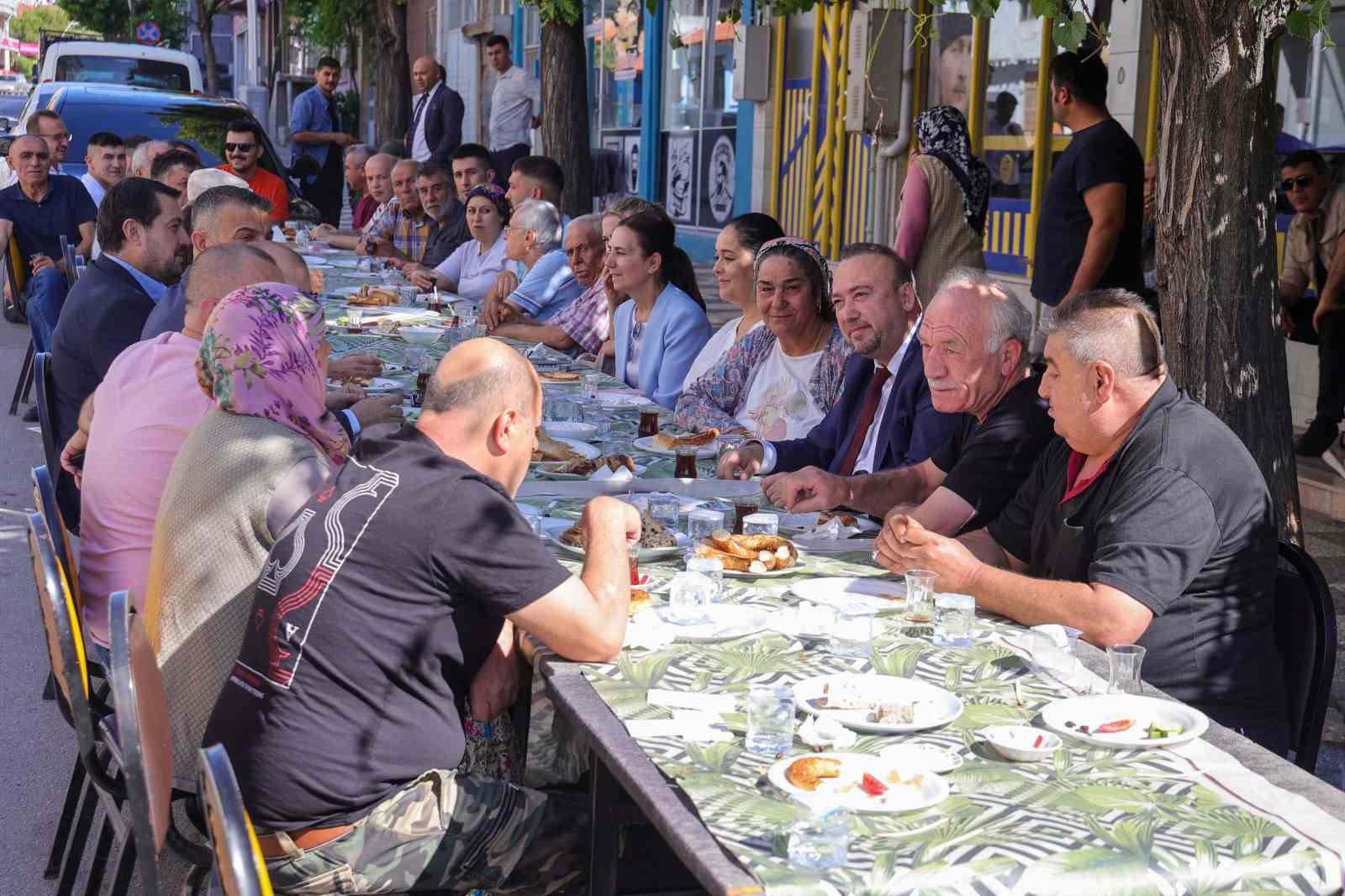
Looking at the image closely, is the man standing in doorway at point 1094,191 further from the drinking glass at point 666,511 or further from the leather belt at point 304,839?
the leather belt at point 304,839

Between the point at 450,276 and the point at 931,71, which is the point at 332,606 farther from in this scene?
the point at 931,71

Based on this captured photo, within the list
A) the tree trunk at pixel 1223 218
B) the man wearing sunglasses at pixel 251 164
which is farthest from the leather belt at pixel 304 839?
the man wearing sunglasses at pixel 251 164

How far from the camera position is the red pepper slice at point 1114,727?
247 centimetres

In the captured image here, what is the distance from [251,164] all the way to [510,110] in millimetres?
3660

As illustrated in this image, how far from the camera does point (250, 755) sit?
8.88 feet

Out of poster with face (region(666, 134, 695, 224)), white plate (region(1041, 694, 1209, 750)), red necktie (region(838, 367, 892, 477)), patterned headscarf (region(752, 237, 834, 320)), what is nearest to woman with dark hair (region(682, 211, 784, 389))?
patterned headscarf (region(752, 237, 834, 320))

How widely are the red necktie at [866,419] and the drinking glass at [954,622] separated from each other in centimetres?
198

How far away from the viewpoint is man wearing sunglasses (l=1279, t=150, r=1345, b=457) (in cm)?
788

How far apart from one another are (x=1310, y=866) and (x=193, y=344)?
3030 millimetres

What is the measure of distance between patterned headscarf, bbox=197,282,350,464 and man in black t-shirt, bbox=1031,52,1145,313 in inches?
155

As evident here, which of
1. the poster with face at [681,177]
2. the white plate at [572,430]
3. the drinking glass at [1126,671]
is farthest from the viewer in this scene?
the poster with face at [681,177]

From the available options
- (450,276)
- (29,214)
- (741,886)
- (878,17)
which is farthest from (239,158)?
(741,886)

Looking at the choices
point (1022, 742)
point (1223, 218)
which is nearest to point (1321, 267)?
point (1223, 218)

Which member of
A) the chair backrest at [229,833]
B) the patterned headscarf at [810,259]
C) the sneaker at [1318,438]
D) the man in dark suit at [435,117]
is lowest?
the sneaker at [1318,438]
